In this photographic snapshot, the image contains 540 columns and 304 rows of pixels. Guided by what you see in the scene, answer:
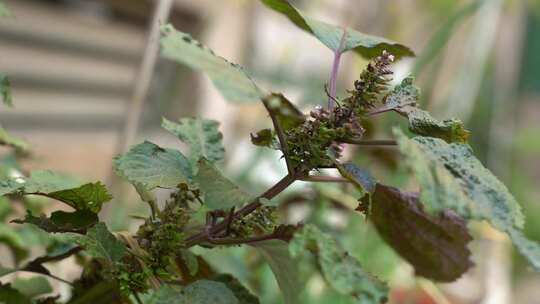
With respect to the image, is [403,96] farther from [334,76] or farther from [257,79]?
[257,79]

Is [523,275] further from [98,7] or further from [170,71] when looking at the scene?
[98,7]

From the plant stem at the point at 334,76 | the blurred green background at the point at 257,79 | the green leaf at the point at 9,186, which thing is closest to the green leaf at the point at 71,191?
the green leaf at the point at 9,186

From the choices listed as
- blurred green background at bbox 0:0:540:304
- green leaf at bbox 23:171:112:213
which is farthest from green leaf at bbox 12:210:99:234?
blurred green background at bbox 0:0:540:304

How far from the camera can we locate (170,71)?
180cm

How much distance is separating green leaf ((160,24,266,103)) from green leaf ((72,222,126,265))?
0.29 feet

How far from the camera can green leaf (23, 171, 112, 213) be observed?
0.28 metres

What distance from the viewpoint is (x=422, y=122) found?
28 centimetres

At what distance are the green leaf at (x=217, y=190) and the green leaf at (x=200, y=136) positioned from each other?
0.06 m

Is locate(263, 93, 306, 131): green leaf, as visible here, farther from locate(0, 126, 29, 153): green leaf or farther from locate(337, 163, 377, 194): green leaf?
locate(0, 126, 29, 153): green leaf

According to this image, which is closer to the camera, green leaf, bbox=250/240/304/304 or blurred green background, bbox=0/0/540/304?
green leaf, bbox=250/240/304/304

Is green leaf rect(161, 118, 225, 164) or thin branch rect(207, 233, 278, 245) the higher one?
green leaf rect(161, 118, 225, 164)

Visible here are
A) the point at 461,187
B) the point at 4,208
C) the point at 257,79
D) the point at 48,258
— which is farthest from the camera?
the point at 257,79

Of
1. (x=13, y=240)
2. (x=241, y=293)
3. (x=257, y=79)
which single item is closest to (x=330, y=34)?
(x=241, y=293)

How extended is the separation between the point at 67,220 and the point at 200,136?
0.09m
